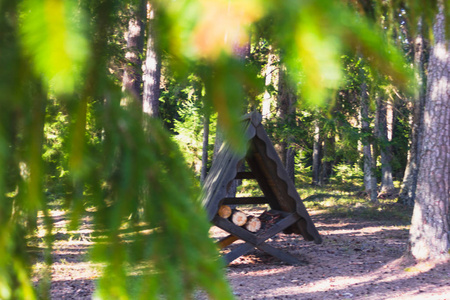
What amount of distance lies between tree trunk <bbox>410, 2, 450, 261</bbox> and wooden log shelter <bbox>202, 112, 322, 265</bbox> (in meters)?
1.70

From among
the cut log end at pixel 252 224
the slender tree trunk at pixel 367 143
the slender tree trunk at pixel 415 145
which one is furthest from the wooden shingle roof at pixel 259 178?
the slender tree trunk at pixel 415 145

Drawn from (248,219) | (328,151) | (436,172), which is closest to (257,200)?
(248,219)

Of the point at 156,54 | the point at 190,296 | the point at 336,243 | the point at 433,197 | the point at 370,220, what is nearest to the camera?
the point at 190,296

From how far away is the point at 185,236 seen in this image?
0.82 metres

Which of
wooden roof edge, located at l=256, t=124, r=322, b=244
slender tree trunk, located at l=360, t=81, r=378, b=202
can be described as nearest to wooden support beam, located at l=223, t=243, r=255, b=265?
wooden roof edge, located at l=256, t=124, r=322, b=244

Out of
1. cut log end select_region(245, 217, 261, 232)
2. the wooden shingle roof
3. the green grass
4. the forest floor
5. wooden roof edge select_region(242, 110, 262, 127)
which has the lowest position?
the forest floor

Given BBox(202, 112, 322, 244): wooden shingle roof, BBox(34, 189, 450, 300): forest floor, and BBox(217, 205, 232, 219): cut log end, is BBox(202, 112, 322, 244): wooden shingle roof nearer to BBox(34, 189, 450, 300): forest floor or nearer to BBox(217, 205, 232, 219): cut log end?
BBox(217, 205, 232, 219): cut log end

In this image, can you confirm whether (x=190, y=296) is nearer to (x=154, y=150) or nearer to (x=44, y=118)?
(x=154, y=150)

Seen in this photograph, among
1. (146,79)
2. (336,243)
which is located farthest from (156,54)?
(146,79)

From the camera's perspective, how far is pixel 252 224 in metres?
6.53

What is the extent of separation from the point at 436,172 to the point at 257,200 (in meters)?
2.79

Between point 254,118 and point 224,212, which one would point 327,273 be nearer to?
point 224,212

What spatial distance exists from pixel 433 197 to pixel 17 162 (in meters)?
6.94

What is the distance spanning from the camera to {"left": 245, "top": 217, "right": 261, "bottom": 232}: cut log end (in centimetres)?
652
